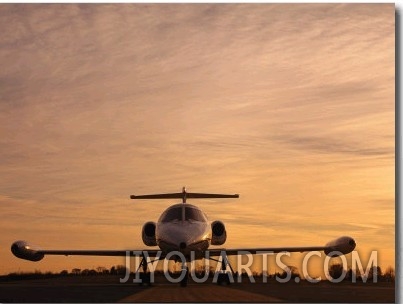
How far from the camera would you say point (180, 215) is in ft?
102

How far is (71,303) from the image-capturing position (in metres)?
19.5

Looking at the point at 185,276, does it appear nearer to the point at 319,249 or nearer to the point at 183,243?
the point at 183,243

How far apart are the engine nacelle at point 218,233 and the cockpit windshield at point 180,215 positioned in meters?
2.67

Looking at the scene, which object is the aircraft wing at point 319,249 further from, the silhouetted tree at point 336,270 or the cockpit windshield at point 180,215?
the cockpit windshield at point 180,215

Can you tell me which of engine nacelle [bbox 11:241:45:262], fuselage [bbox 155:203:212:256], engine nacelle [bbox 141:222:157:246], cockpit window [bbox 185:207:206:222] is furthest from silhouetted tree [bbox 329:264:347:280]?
engine nacelle [bbox 11:241:45:262]

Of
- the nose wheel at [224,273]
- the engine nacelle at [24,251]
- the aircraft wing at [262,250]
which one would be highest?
the engine nacelle at [24,251]

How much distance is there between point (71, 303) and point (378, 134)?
984 cm

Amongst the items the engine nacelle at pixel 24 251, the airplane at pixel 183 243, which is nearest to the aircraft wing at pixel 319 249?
the airplane at pixel 183 243

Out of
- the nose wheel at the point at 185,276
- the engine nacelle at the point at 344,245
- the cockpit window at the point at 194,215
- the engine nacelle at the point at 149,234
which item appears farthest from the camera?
the engine nacelle at the point at 149,234

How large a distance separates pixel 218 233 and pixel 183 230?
17.6 ft

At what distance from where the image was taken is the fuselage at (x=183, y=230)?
2941cm

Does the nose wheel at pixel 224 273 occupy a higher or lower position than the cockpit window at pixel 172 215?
lower

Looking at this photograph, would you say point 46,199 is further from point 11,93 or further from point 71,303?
point 71,303

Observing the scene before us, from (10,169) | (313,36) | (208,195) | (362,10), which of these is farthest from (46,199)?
(208,195)
